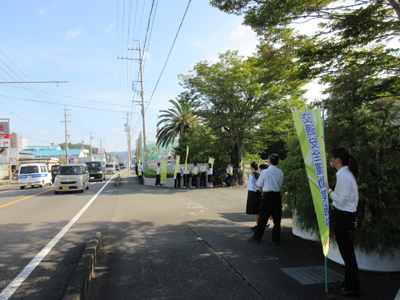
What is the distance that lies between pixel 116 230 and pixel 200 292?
429 centimetres

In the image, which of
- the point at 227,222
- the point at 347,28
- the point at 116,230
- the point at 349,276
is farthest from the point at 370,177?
the point at 116,230

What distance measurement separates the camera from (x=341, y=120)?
4602mm

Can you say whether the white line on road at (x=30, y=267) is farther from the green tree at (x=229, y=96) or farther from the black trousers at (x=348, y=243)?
the green tree at (x=229, y=96)

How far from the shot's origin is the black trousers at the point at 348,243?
136 inches

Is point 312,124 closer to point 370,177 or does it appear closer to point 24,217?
point 370,177

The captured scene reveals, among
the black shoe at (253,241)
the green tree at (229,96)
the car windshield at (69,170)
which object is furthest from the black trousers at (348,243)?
the car windshield at (69,170)

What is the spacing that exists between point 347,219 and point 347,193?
35cm

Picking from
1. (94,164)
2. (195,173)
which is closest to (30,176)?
(94,164)

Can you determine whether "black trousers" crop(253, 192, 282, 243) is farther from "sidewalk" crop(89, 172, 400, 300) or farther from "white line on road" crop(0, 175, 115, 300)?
"white line on road" crop(0, 175, 115, 300)

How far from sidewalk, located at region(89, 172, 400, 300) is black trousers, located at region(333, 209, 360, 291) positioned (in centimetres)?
23

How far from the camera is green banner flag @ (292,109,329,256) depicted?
12.2 ft

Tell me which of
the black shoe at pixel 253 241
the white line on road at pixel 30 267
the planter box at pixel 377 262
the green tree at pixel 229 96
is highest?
the green tree at pixel 229 96

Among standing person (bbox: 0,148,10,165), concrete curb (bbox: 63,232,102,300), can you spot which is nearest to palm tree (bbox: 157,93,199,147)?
standing person (bbox: 0,148,10,165)

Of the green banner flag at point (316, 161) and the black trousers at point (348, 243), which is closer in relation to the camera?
the black trousers at point (348, 243)
